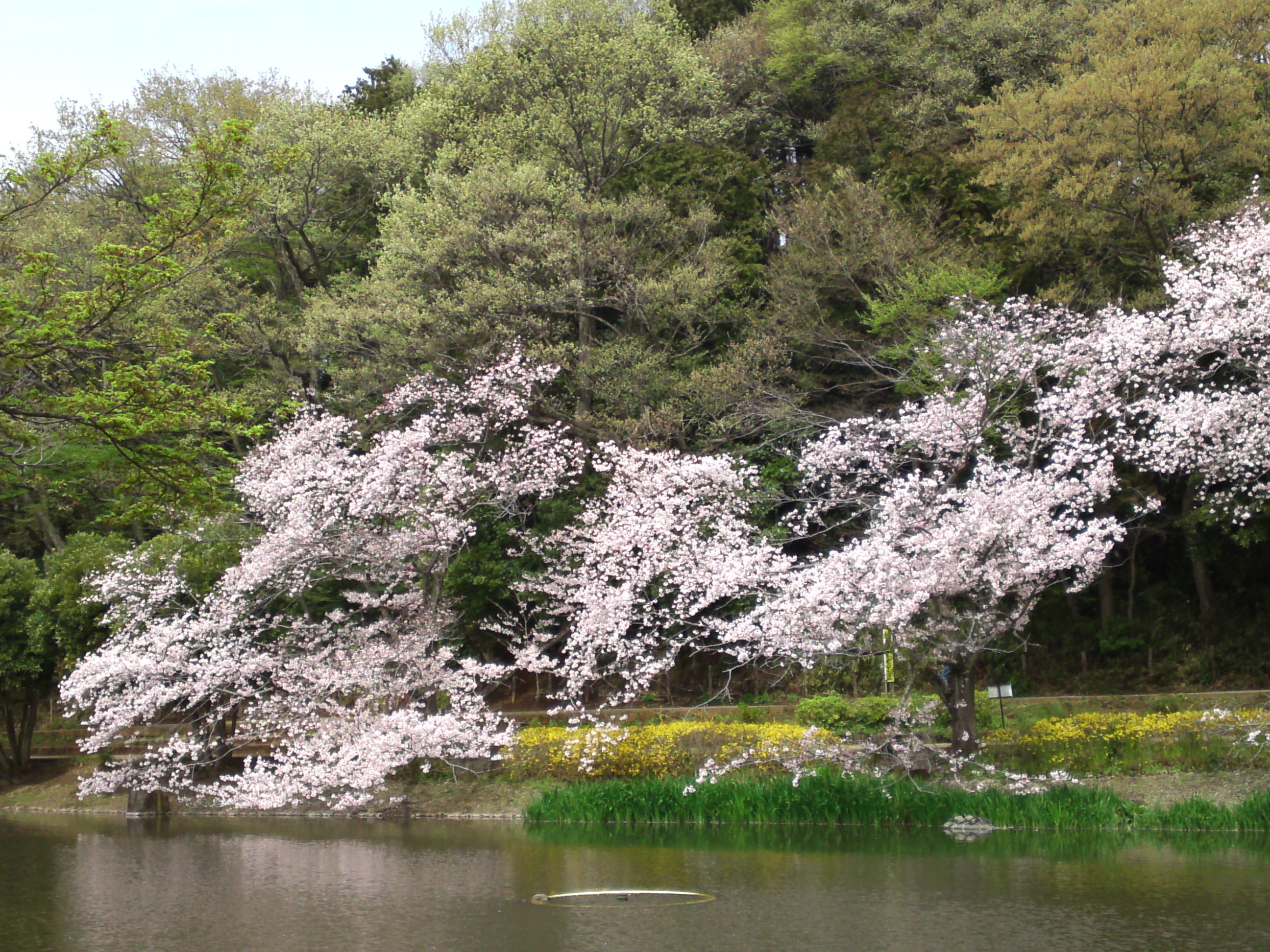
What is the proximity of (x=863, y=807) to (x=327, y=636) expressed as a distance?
11.3 meters

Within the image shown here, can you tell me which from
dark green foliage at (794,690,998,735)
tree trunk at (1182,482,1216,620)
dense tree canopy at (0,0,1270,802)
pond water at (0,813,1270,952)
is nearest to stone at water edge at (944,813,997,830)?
pond water at (0,813,1270,952)

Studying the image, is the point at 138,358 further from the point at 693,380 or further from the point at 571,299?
the point at 571,299

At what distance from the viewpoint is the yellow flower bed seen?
1789 centimetres

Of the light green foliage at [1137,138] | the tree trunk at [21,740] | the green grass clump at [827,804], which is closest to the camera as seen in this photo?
the green grass clump at [827,804]

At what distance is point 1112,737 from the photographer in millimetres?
16078

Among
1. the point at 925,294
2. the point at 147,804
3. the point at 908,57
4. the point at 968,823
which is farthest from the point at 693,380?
the point at 147,804

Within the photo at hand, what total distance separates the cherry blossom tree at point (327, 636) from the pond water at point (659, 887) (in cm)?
286

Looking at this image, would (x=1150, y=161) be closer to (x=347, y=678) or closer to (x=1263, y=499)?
(x=1263, y=499)

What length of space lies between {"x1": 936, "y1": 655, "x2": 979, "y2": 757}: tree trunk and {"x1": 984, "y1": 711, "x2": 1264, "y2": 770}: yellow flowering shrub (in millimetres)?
694

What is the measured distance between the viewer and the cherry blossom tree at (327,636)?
19609 millimetres

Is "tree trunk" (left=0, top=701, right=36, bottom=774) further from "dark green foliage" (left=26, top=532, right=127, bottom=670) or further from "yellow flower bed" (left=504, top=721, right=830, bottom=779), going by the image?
"yellow flower bed" (left=504, top=721, right=830, bottom=779)

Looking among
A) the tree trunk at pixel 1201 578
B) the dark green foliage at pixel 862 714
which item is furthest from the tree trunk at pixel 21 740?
the tree trunk at pixel 1201 578

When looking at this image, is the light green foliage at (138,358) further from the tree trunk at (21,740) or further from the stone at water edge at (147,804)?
the tree trunk at (21,740)

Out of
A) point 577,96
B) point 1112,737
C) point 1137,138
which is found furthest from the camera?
point 577,96
